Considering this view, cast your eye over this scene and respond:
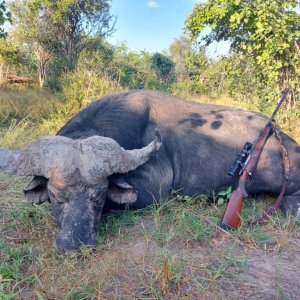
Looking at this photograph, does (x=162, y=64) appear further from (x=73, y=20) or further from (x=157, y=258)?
(x=157, y=258)

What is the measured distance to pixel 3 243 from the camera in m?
3.04

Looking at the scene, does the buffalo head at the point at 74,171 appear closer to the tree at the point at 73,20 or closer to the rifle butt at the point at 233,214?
the rifle butt at the point at 233,214

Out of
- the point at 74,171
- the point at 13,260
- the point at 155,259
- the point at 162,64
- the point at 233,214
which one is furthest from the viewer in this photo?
the point at 162,64

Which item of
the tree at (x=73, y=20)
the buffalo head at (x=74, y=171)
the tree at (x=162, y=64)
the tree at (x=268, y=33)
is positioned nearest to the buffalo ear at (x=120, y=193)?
the buffalo head at (x=74, y=171)

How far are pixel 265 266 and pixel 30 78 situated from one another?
1115cm

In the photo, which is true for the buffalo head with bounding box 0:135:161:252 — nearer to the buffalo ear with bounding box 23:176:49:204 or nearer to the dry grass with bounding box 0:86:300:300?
the buffalo ear with bounding box 23:176:49:204

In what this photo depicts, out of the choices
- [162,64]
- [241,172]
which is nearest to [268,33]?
[241,172]

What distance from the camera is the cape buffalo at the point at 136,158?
2.97m

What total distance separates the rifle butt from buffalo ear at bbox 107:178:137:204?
74 cm

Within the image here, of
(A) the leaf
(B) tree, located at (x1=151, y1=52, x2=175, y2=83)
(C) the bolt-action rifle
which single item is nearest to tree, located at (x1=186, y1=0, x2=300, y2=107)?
(C) the bolt-action rifle

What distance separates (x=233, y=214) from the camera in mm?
3217

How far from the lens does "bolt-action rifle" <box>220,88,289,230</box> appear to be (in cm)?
322

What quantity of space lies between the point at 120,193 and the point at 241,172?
1126mm

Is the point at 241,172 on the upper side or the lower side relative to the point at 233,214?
upper
